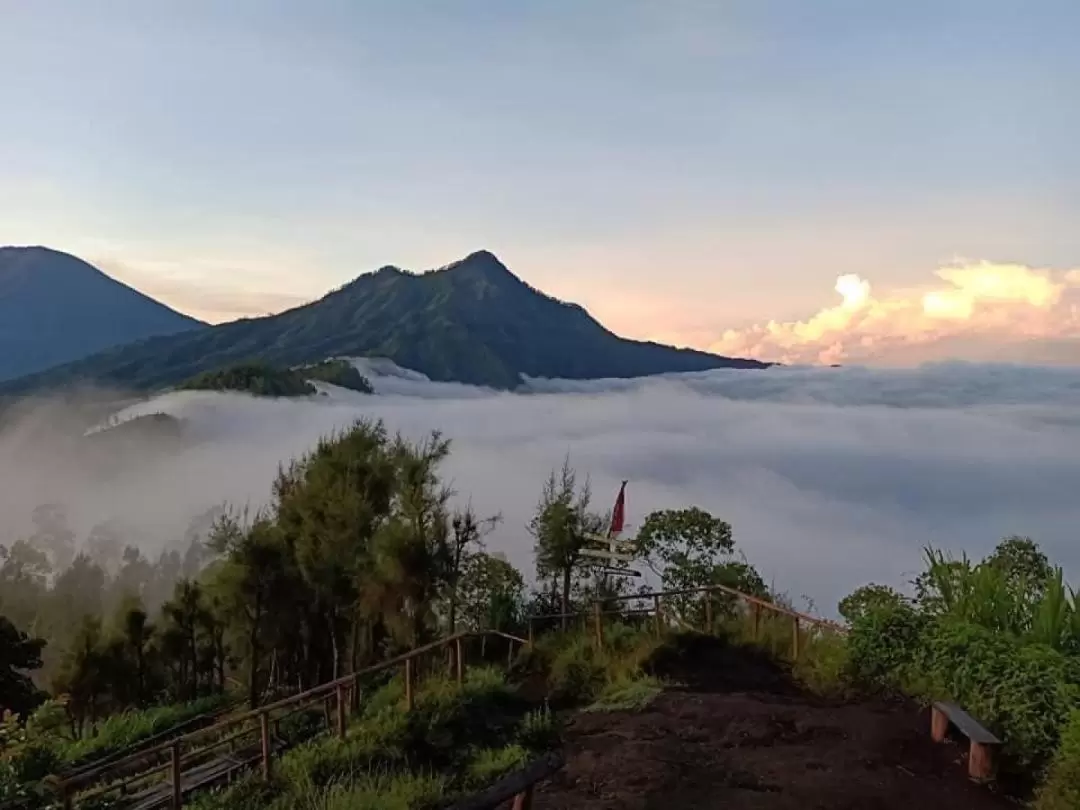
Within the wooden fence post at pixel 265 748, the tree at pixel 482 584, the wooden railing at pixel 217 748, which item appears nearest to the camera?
the wooden railing at pixel 217 748

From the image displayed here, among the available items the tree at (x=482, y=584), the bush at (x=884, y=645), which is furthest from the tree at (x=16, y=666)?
the bush at (x=884, y=645)

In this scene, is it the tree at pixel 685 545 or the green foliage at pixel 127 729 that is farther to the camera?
the tree at pixel 685 545

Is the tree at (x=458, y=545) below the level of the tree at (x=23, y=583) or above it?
above

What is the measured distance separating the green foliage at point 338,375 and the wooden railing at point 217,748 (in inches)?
6593

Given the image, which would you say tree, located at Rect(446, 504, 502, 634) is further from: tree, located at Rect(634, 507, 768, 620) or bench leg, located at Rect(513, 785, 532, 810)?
bench leg, located at Rect(513, 785, 532, 810)

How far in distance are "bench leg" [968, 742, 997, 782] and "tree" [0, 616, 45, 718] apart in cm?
2070

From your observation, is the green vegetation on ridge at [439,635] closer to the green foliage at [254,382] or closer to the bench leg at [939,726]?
the bench leg at [939,726]

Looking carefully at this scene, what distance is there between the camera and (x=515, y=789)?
13.7ft

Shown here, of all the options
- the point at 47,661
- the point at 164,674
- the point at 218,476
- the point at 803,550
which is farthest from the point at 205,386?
the point at 164,674

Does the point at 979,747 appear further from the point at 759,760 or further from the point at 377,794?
the point at 377,794

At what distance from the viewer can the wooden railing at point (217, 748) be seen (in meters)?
6.68

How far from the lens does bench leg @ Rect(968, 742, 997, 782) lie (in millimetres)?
6492

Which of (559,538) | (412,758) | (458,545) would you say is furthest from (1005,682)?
(458,545)

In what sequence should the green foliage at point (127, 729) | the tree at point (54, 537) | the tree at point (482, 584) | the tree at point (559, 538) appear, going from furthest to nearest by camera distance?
the tree at point (54, 537)
the tree at point (482, 584)
the tree at point (559, 538)
the green foliage at point (127, 729)
